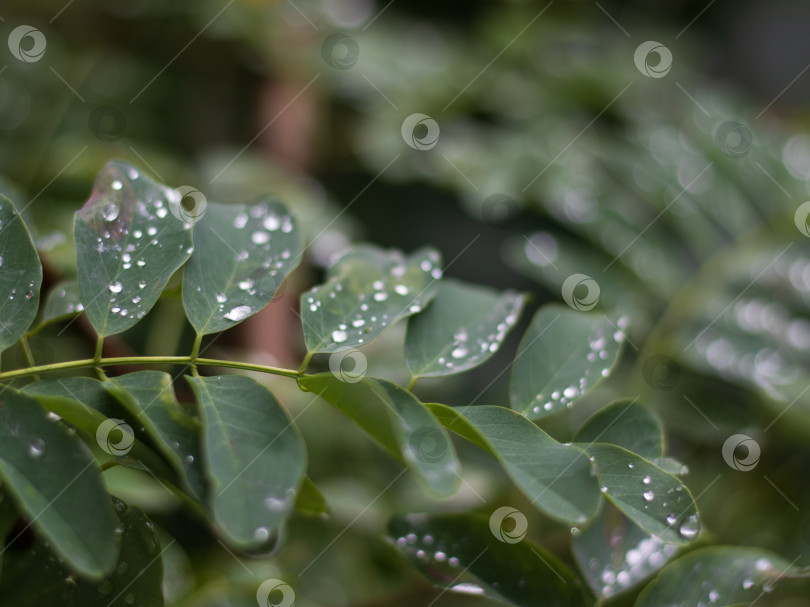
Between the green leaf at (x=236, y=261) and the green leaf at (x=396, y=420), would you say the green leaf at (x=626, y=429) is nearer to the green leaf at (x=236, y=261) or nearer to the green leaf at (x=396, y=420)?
the green leaf at (x=396, y=420)

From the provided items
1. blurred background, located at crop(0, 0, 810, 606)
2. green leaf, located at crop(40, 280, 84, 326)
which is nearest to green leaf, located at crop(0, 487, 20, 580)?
green leaf, located at crop(40, 280, 84, 326)

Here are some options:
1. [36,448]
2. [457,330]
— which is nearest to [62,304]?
[36,448]

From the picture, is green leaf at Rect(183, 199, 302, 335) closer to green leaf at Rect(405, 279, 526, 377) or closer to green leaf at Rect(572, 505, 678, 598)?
green leaf at Rect(405, 279, 526, 377)

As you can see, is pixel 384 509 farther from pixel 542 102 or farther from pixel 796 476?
pixel 542 102

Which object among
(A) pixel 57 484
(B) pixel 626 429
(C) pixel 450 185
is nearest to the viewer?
(A) pixel 57 484

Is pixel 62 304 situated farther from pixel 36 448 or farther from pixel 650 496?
pixel 650 496

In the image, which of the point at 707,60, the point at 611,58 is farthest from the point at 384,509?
the point at 707,60
